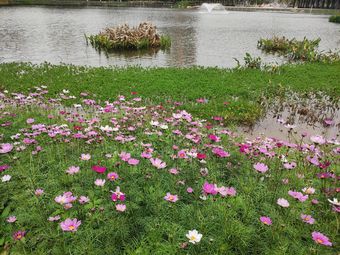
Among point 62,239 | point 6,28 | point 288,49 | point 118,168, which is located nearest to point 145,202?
point 118,168

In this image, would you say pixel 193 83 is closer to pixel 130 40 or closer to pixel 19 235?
pixel 19 235

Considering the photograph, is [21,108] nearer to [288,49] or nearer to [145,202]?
[145,202]

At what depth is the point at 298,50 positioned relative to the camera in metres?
16.3

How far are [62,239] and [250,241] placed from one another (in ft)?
5.63

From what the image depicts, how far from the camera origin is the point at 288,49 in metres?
17.5

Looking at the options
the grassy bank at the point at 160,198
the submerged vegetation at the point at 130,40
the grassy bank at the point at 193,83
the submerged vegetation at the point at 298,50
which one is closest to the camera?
the grassy bank at the point at 160,198

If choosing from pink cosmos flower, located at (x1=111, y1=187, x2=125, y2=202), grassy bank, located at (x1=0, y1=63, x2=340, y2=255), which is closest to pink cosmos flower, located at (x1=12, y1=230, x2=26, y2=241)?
grassy bank, located at (x1=0, y1=63, x2=340, y2=255)

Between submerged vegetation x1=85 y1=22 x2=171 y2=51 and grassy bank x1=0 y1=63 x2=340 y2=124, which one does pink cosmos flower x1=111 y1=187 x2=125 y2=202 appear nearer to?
grassy bank x1=0 y1=63 x2=340 y2=124

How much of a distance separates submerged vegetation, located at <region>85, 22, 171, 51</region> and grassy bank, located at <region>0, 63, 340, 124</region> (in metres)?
5.99

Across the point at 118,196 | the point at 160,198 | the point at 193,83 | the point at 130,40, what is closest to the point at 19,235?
the point at 118,196

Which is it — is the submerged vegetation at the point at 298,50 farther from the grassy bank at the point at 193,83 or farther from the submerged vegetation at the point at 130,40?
the submerged vegetation at the point at 130,40

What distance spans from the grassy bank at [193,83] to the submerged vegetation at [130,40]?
599 cm

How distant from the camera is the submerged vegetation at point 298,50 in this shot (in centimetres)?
1485

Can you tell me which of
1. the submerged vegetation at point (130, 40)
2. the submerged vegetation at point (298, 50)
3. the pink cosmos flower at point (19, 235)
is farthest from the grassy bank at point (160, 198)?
the submerged vegetation at point (130, 40)
